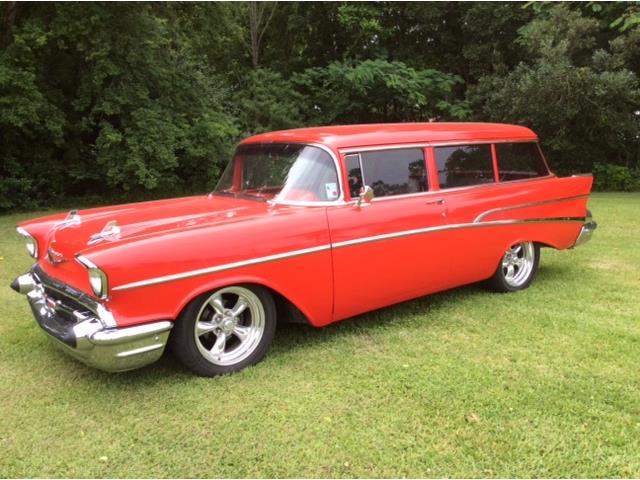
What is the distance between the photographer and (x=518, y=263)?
5793 mm

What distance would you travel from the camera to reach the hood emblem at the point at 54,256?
3746 mm

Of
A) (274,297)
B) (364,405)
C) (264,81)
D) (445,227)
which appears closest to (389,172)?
(445,227)

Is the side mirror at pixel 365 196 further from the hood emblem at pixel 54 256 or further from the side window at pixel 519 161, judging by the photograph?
the hood emblem at pixel 54 256

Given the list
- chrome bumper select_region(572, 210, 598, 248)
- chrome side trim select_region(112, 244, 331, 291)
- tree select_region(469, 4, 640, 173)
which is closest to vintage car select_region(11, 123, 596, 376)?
chrome side trim select_region(112, 244, 331, 291)

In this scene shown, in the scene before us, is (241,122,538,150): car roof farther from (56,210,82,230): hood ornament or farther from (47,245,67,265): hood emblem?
(47,245,67,265): hood emblem

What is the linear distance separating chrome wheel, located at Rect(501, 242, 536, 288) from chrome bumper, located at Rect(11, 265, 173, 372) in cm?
366

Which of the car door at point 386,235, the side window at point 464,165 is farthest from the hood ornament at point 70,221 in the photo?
the side window at point 464,165

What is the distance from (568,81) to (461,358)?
13108 mm

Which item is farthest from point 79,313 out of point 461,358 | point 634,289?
point 634,289

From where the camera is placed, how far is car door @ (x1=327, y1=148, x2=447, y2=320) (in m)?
4.21

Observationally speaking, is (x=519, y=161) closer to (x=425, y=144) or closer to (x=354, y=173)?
(x=425, y=144)

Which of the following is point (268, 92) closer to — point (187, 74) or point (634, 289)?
point (187, 74)

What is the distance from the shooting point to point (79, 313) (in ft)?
11.6

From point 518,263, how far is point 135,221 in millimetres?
3893
